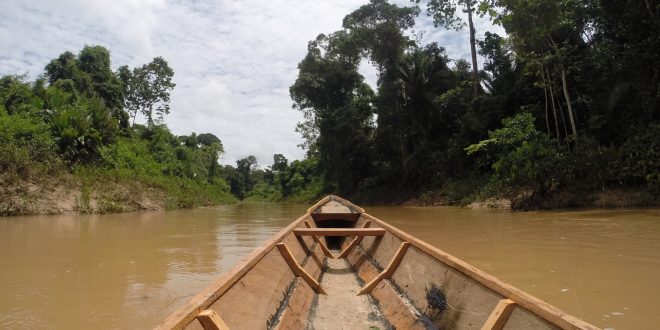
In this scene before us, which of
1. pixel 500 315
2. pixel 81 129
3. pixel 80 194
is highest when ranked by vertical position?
pixel 81 129

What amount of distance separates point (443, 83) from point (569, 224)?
15.6 metres

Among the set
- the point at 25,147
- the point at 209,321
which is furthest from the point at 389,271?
the point at 25,147

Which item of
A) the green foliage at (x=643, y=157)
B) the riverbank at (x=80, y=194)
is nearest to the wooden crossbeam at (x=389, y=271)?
the green foliage at (x=643, y=157)

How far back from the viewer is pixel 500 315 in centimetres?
204

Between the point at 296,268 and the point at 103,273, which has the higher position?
the point at 296,268

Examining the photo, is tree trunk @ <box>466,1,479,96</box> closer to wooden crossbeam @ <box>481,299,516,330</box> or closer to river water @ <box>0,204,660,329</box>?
river water @ <box>0,204,660,329</box>

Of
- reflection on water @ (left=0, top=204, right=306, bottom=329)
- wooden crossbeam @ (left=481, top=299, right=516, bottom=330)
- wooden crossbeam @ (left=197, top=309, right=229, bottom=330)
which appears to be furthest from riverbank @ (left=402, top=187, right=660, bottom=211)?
wooden crossbeam @ (left=197, top=309, right=229, bottom=330)

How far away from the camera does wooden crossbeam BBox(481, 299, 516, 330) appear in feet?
6.61

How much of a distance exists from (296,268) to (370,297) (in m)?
0.71

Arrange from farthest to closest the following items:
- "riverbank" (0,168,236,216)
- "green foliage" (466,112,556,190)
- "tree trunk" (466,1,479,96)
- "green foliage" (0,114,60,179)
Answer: "tree trunk" (466,1,479,96)
"green foliage" (466,112,556,190)
"green foliage" (0,114,60,179)
"riverbank" (0,168,236,216)

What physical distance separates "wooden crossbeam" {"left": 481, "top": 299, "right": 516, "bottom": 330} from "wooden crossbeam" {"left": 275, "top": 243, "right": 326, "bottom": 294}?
74.8 inches

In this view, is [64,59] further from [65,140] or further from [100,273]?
[100,273]

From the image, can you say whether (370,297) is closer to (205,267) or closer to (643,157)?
(205,267)

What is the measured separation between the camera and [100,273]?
4965mm
